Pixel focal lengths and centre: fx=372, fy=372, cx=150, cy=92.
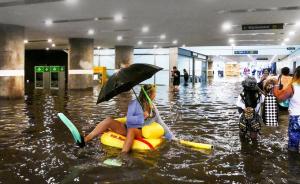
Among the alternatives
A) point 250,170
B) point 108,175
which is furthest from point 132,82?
point 250,170

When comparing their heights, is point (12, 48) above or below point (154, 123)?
above

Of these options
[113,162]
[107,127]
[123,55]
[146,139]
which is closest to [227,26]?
[146,139]

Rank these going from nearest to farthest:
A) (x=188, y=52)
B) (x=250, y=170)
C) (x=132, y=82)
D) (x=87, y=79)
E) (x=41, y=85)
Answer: (x=250, y=170), (x=132, y=82), (x=87, y=79), (x=41, y=85), (x=188, y=52)

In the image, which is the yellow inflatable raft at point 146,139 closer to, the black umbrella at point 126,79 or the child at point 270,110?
the black umbrella at point 126,79

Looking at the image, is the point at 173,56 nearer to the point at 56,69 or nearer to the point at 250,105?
the point at 56,69

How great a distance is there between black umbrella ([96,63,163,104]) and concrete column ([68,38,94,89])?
21501 millimetres

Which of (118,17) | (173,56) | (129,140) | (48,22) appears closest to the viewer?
(129,140)

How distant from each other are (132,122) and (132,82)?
2.26ft

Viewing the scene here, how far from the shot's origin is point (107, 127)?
6641 millimetres

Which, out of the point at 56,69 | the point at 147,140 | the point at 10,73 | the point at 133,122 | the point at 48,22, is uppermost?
the point at 48,22

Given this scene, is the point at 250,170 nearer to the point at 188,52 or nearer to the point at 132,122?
the point at 132,122

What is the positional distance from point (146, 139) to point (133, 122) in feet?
1.87

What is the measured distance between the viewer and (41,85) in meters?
30.6

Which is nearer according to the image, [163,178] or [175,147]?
[163,178]
